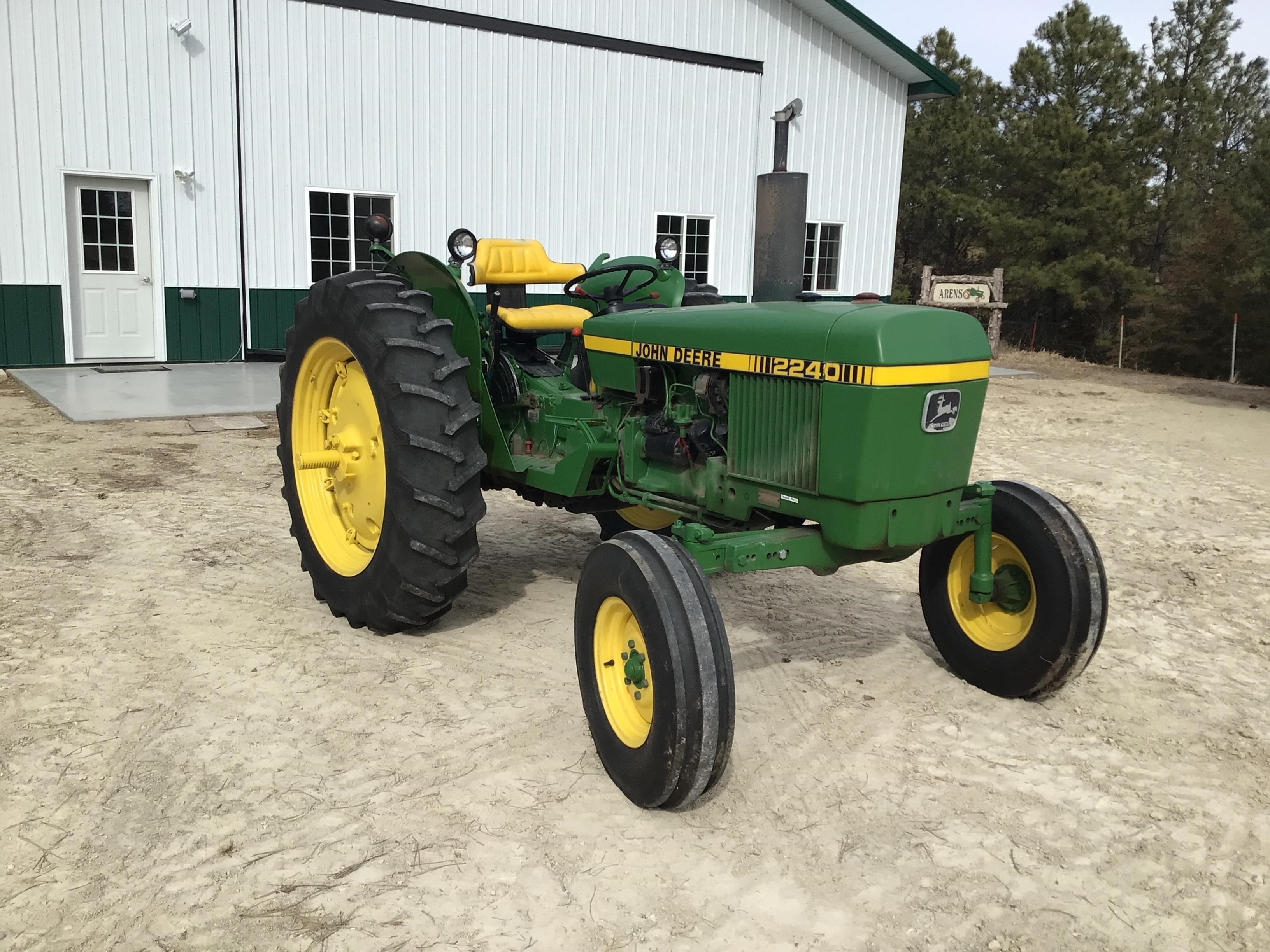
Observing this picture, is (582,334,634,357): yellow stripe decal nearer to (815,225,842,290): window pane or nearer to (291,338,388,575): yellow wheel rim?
(291,338,388,575): yellow wheel rim

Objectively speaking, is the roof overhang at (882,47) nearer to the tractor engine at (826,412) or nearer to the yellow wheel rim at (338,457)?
the yellow wheel rim at (338,457)

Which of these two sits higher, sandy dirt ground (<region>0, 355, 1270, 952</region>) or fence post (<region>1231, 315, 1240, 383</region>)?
fence post (<region>1231, 315, 1240, 383</region>)

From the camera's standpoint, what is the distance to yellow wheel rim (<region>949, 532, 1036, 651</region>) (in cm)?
362

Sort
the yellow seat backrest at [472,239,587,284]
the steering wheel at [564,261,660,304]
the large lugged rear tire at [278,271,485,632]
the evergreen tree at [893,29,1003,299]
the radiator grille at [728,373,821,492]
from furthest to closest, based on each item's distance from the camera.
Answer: the evergreen tree at [893,29,1003,299] < the yellow seat backrest at [472,239,587,284] < the steering wheel at [564,261,660,304] < the large lugged rear tire at [278,271,485,632] < the radiator grille at [728,373,821,492]

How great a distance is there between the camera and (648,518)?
15.5 ft

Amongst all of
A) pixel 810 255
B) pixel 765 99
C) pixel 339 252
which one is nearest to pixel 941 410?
pixel 339 252

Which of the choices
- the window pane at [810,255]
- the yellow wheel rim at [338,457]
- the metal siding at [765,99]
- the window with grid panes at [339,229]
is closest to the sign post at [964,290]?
the metal siding at [765,99]

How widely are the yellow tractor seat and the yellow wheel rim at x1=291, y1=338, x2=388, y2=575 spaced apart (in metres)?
0.71

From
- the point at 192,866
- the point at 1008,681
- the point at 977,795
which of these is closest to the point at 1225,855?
the point at 977,795

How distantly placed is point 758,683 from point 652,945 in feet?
4.99

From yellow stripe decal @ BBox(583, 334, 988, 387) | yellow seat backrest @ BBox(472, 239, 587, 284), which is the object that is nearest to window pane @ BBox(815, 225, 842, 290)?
yellow seat backrest @ BBox(472, 239, 587, 284)

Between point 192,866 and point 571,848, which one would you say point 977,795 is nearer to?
point 571,848

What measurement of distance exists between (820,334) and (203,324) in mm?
10528

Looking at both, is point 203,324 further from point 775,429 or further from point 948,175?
point 948,175
